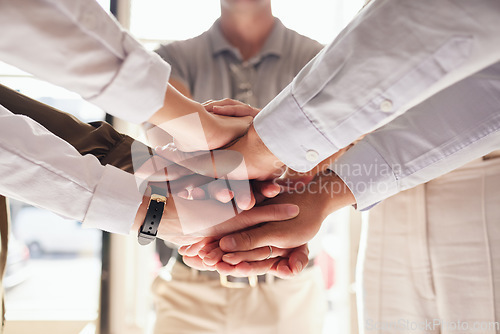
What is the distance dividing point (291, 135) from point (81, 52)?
41 cm

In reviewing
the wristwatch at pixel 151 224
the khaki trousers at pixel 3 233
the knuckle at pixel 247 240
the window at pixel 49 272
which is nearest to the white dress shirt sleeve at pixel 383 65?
the knuckle at pixel 247 240

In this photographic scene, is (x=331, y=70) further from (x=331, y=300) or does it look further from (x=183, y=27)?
(x=331, y=300)

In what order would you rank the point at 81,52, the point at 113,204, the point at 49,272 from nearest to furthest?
the point at 81,52, the point at 113,204, the point at 49,272

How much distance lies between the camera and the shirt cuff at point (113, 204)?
803 millimetres

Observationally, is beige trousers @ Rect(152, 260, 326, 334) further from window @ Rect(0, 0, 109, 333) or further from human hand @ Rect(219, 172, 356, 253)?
window @ Rect(0, 0, 109, 333)

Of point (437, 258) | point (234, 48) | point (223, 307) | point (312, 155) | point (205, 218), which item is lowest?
point (223, 307)

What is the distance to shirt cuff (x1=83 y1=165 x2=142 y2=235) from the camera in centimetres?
80

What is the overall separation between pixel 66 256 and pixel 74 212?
1.54 metres

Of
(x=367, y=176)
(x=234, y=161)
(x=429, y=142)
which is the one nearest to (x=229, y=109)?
(x=234, y=161)

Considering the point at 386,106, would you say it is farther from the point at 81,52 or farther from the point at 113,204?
the point at 113,204

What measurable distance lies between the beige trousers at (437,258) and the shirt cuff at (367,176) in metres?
0.10

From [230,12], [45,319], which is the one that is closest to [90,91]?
[230,12]

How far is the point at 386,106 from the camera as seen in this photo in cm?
60

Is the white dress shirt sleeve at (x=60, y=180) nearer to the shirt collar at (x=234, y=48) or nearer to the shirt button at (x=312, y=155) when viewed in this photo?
the shirt button at (x=312, y=155)
